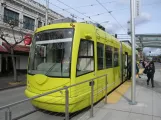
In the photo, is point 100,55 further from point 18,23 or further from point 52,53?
point 18,23

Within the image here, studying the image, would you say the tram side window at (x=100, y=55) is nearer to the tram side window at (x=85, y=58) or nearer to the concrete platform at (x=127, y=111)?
the tram side window at (x=85, y=58)

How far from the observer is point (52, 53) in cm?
651

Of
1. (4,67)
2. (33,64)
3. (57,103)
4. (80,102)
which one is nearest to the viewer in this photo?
(57,103)

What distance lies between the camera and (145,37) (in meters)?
51.5

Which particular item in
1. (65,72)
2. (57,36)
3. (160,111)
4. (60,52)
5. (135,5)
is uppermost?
(135,5)

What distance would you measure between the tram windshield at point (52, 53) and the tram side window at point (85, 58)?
0.39 metres

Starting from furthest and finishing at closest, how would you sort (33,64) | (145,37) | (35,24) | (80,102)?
(145,37) → (35,24) → (33,64) → (80,102)

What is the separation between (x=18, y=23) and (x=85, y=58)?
16.1 meters

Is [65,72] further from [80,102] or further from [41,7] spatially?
[41,7]

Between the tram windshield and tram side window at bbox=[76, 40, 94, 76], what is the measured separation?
389 millimetres

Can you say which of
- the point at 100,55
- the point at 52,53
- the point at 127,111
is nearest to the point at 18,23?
the point at 100,55

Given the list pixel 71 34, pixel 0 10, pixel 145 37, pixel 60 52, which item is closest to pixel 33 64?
pixel 60 52

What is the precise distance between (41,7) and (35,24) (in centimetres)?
235

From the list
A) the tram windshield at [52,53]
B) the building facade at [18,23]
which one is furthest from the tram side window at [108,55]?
the building facade at [18,23]
